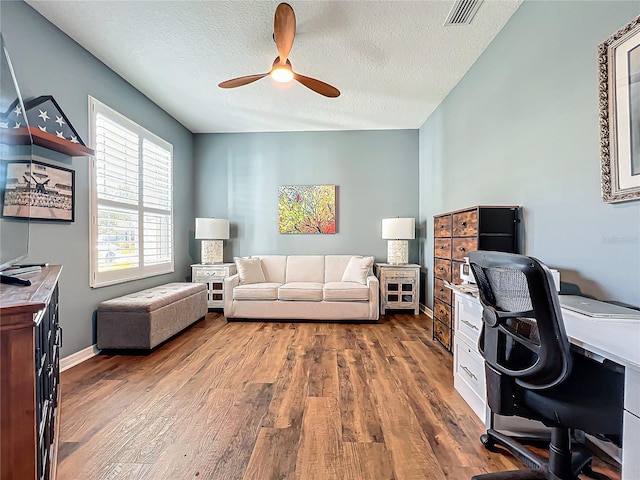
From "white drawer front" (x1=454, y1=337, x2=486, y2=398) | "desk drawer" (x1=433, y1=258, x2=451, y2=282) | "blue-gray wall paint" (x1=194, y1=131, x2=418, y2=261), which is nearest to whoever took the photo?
"white drawer front" (x1=454, y1=337, x2=486, y2=398)

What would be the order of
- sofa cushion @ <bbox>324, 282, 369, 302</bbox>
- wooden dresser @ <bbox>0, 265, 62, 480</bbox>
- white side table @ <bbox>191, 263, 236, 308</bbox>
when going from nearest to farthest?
wooden dresser @ <bbox>0, 265, 62, 480</bbox>, sofa cushion @ <bbox>324, 282, 369, 302</bbox>, white side table @ <bbox>191, 263, 236, 308</bbox>

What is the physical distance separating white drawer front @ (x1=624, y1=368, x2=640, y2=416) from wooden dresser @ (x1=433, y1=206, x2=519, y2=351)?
1.44m

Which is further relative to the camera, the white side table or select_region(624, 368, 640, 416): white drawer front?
the white side table

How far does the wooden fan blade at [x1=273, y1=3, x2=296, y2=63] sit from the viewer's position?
208 centimetres

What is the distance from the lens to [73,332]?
8.57 feet

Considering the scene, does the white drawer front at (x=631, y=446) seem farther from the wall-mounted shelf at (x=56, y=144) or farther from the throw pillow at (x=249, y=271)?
the throw pillow at (x=249, y=271)

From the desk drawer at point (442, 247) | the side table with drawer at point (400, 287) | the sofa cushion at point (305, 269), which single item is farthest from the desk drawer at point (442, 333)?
the sofa cushion at point (305, 269)

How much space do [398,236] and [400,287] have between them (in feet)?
2.48

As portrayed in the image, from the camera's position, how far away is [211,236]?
14.9 feet

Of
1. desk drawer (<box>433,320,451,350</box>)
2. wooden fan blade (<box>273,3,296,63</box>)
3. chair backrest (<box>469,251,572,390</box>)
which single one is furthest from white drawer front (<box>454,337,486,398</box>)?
wooden fan blade (<box>273,3,296,63</box>)

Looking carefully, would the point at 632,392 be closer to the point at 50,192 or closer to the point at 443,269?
the point at 443,269

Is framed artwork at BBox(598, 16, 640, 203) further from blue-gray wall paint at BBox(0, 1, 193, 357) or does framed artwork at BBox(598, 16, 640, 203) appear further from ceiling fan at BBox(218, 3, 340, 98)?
blue-gray wall paint at BBox(0, 1, 193, 357)

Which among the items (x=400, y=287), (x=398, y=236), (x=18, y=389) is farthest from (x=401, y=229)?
(x=18, y=389)

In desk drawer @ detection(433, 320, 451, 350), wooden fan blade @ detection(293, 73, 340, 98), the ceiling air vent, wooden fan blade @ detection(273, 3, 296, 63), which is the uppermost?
the ceiling air vent
